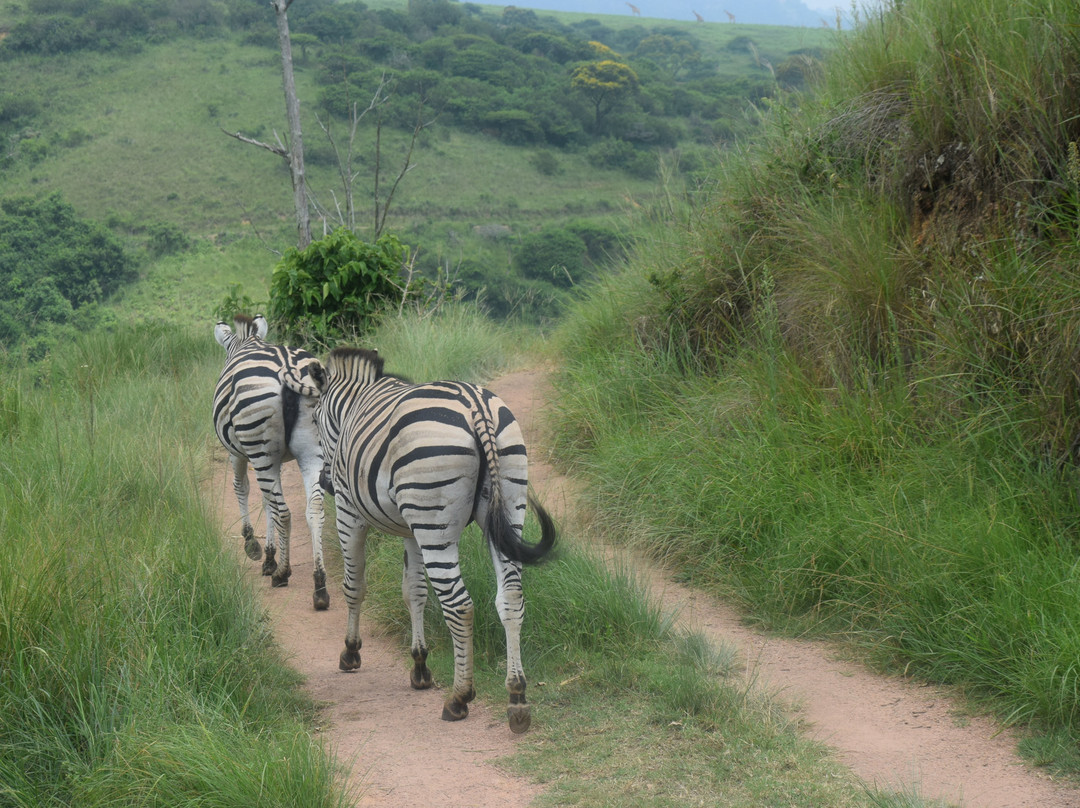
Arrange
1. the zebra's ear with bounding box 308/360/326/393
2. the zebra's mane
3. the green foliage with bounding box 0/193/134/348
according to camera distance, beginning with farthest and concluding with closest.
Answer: the green foliage with bounding box 0/193/134/348, the zebra's ear with bounding box 308/360/326/393, the zebra's mane

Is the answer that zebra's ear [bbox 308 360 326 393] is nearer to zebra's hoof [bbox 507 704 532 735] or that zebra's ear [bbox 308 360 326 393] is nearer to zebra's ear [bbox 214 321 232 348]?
zebra's ear [bbox 214 321 232 348]

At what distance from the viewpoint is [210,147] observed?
151 feet

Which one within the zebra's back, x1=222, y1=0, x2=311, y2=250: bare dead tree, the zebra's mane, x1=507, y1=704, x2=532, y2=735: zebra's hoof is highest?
x1=222, y1=0, x2=311, y2=250: bare dead tree

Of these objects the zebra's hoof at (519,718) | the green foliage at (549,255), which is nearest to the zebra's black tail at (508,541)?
the zebra's hoof at (519,718)

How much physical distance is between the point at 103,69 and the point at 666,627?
5857 centimetres

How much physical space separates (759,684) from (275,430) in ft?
11.9

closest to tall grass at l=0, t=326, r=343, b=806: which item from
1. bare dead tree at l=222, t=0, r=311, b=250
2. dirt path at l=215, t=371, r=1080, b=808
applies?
dirt path at l=215, t=371, r=1080, b=808

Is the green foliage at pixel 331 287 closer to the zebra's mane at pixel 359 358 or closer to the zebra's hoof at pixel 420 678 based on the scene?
the zebra's mane at pixel 359 358

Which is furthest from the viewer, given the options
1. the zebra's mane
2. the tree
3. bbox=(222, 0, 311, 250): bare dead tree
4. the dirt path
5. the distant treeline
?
the tree

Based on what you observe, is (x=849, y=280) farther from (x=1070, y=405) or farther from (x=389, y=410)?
(x=389, y=410)

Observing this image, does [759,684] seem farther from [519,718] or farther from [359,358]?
[359,358]

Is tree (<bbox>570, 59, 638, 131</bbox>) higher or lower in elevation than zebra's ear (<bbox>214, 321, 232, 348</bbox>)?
higher

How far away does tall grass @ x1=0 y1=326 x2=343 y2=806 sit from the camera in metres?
3.06

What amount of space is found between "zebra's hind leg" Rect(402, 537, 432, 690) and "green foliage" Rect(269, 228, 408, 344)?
7119 mm
